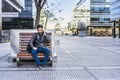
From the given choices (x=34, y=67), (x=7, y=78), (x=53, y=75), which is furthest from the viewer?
(x=34, y=67)

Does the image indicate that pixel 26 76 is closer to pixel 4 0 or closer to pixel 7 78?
pixel 7 78

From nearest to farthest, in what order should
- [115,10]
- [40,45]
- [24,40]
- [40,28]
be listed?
[40,28] < [40,45] < [24,40] < [115,10]

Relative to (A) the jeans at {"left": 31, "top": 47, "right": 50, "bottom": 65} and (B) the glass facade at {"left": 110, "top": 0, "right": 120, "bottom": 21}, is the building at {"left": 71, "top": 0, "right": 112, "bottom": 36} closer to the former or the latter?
(B) the glass facade at {"left": 110, "top": 0, "right": 120, "bottom": 21}

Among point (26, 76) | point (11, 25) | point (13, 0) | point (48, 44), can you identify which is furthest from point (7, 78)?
point (11, 25)

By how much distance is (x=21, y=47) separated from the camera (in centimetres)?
1340

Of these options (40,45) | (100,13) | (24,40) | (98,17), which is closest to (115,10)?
(98,17)

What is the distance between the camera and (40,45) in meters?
12.3

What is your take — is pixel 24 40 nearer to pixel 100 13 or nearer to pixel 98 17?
pixel 98 17

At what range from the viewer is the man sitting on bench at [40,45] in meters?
12.1

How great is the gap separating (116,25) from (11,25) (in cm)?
3096

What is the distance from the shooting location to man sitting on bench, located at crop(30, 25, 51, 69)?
12062 millimetres

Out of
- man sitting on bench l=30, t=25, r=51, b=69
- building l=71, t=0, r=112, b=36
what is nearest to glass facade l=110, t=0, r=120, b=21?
building l=71, t=0, r=112, b=36

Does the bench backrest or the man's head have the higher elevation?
the man's head

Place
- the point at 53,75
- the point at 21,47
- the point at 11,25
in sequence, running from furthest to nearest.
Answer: the point at 11,25
the point at 21,47
the point at 53,75
